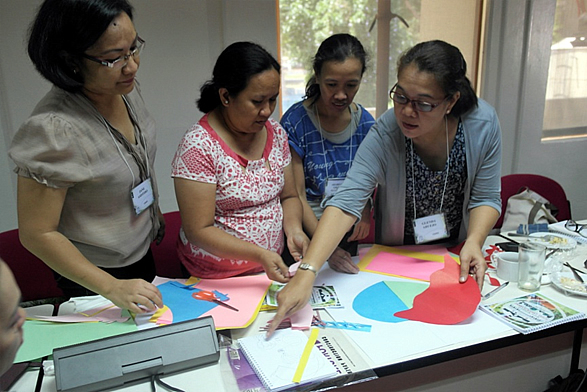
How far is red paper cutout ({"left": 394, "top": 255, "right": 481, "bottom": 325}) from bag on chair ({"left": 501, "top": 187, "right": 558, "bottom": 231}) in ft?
2.81

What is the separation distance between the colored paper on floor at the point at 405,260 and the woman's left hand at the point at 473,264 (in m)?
0.11

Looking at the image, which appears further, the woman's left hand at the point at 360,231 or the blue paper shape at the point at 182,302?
the woman's left hand at the point at 360,231

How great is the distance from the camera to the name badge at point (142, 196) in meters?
1.28

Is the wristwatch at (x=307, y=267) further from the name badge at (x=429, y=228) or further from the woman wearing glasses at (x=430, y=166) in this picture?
the name badge at (x=429, y=228)

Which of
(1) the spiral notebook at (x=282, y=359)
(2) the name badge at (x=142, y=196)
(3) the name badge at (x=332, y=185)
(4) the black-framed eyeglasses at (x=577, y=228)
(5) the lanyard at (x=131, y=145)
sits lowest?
(4) the black-framed eyeglasses at (x=577, y=228)

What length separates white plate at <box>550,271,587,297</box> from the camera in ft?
4.37

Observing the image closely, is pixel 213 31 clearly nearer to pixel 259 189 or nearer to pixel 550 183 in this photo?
pixel 259 189

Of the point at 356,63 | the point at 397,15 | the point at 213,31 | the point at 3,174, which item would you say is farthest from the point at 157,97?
the point at 397,15

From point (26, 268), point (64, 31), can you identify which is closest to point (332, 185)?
point (64, 31)

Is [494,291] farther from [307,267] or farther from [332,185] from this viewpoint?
[332,185]

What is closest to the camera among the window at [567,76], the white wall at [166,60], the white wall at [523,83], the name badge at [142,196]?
the name badge at [142,196]

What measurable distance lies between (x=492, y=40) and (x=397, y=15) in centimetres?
77

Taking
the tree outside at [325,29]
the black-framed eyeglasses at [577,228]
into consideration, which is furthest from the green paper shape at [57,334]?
the tree outside at [325,29]

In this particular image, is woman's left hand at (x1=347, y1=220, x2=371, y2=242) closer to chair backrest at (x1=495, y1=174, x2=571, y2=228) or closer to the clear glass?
the clear glass
